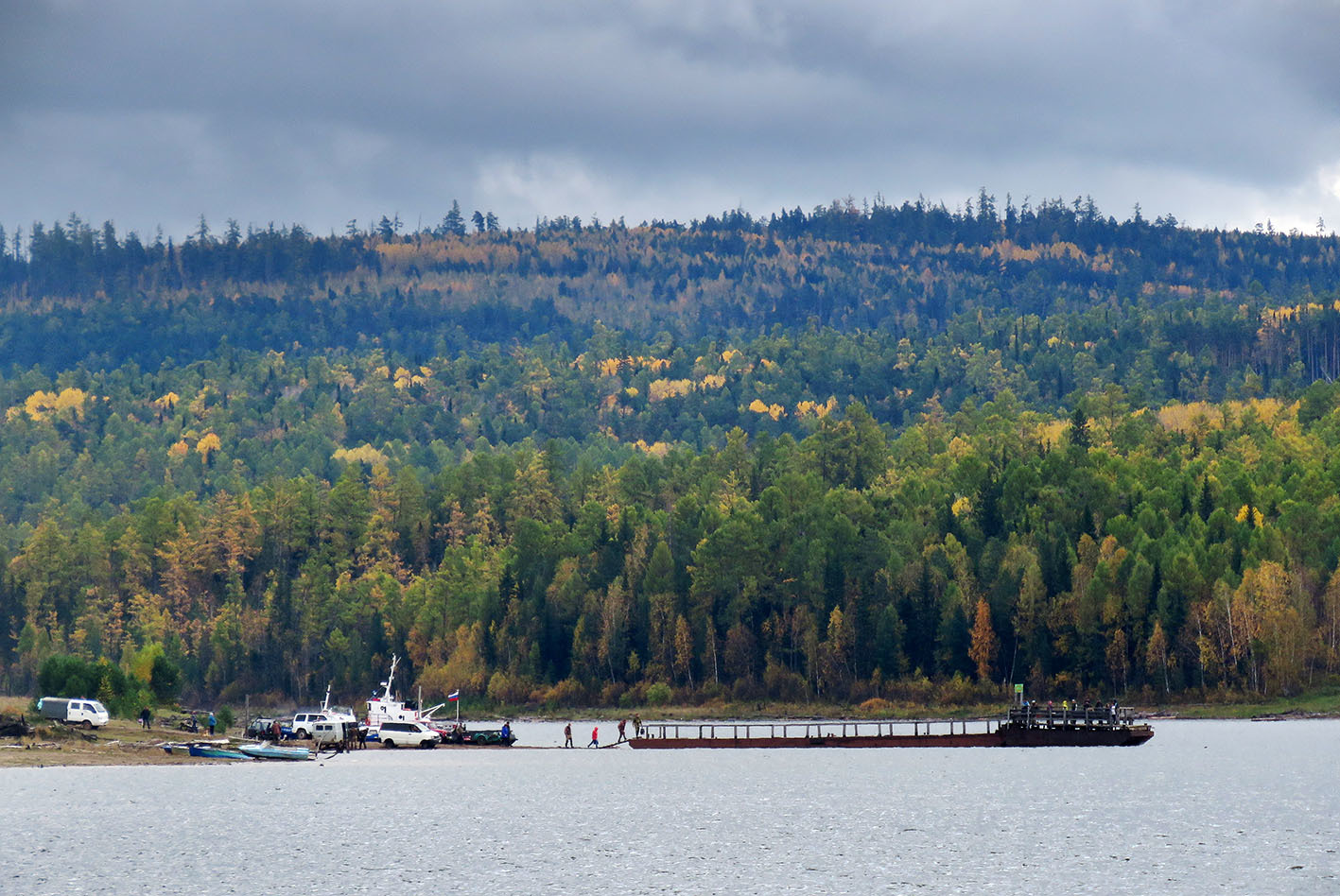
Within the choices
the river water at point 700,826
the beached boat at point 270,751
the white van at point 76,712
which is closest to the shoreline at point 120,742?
the white van at point 76,712

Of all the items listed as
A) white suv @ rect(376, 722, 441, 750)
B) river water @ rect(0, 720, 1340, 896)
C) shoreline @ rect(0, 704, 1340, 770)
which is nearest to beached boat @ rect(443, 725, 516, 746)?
white suv @ rect(376, 722, 441, 750)

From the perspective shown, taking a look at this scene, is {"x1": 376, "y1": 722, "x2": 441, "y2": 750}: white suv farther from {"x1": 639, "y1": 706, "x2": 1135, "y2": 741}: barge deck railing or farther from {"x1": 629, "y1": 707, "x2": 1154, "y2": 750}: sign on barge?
{"x1": 639, "y1": 706, "x2": 1135, "y2": 741}: barge deck railing

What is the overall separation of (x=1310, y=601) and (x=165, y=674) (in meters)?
93.6

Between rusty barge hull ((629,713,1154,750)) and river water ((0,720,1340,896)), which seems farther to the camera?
rusty barge hull ((629,713,1154,750))

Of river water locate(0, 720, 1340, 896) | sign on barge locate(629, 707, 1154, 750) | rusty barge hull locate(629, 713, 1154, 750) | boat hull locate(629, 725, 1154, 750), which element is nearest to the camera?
river water locate(0, 720, 1340, 896)

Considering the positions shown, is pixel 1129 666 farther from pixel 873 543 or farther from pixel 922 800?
pixel 922 800

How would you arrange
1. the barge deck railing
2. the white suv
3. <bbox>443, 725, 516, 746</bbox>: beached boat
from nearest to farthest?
the barge deck railing, <bbox>443, 725, 516, 746</bbox>: beached boat, the white suv

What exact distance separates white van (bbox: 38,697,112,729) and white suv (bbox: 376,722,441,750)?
2204 centimetres

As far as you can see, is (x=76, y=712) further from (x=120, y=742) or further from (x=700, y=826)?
(x=700, y=826)

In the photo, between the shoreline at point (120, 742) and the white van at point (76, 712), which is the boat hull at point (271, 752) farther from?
the white van at point (76, 712)

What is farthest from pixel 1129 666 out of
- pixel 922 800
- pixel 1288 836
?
pixel 1288 836

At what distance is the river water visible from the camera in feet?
216

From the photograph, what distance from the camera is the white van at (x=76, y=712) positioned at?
120 meters

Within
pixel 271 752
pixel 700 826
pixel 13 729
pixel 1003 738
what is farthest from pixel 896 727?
pixel 700 826
